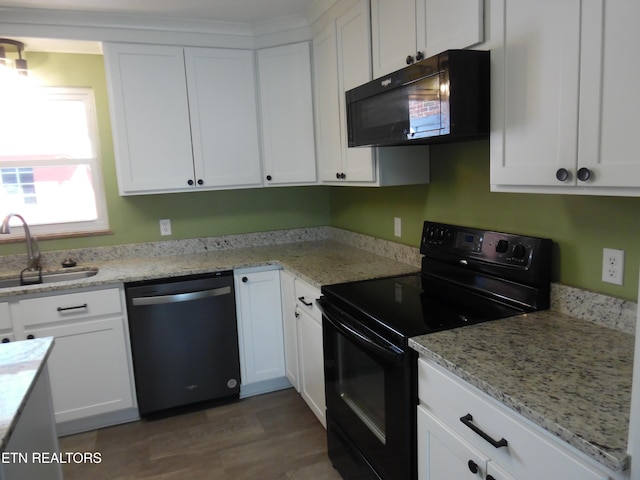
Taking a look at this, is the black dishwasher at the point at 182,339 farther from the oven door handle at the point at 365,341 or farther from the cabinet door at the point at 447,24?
the cabinet door at the point at 447,24

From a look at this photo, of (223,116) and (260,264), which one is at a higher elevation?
(223,116)

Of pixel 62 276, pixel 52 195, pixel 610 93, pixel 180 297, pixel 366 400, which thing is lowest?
pixel 366 400

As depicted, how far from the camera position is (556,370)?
3.78 ft

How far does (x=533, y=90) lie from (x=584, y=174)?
0.30 metres

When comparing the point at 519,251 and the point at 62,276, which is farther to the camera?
the point at 62,276

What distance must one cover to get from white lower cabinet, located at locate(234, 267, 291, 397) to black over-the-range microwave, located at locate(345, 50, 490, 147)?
4.23ft

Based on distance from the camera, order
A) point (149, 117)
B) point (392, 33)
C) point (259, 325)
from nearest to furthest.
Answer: point (392, 33) < point (149, 117) < point (259, 325)

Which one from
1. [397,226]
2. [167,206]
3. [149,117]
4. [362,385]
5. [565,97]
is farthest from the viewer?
[167,206]

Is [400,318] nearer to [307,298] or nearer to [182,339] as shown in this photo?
[307,298]

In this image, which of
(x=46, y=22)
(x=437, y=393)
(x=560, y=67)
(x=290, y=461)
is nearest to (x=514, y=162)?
(x=560, y=67)

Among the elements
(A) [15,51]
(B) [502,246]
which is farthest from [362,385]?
(A) [15,51]

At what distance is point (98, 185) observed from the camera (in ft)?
9.88

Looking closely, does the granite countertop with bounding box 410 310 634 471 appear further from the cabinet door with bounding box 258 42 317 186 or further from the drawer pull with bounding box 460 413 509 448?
the cabinet door with bounding box 258 42 317 186

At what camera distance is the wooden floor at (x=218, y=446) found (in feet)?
7.25
